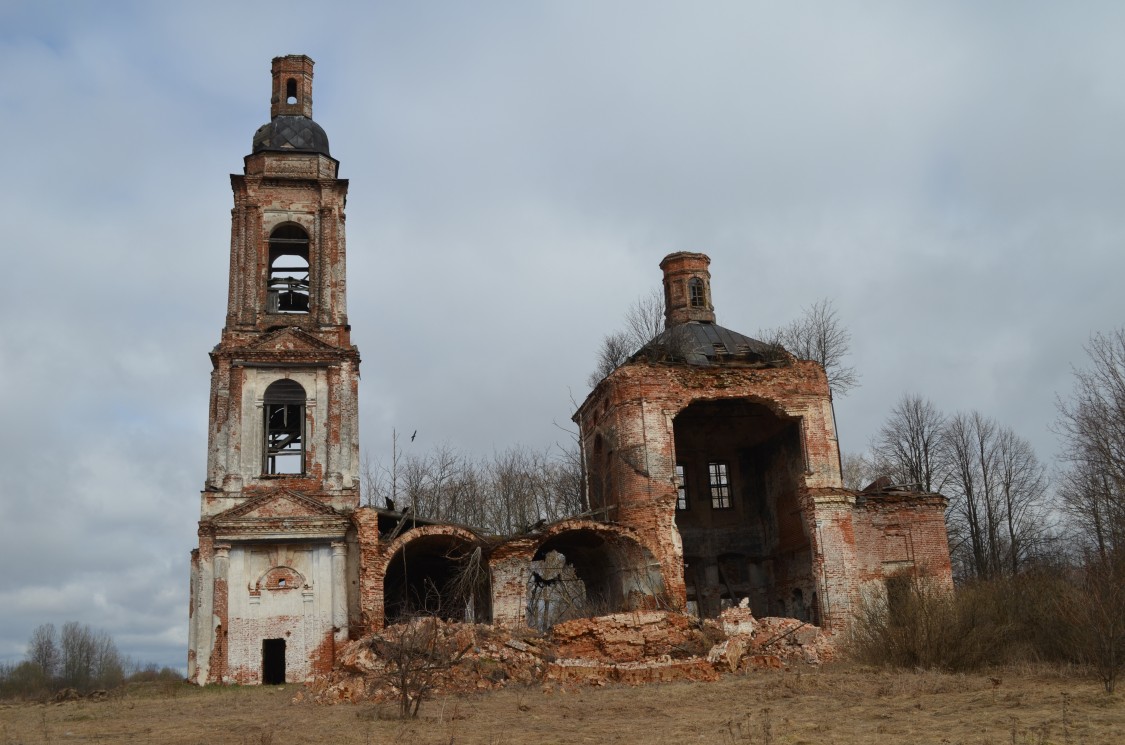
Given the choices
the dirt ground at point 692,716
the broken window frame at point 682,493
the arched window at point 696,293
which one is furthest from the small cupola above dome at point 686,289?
the dirt ground at point 692,716

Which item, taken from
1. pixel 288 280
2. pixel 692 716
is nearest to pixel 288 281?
pixel 288 280

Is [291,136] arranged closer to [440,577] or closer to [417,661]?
[440,577]

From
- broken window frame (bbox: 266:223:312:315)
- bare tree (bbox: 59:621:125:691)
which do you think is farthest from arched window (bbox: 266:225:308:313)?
bare tree (bbox: 59:621:125:691)

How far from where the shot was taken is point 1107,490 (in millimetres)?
24984

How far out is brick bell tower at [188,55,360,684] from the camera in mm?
20500

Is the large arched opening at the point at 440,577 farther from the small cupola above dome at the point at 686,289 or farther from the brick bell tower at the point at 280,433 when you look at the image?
the small cupola above dome at the point at 686,289

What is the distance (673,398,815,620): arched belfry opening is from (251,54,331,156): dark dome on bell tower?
1207 centimetres

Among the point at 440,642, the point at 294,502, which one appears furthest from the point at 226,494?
the point at 440,642

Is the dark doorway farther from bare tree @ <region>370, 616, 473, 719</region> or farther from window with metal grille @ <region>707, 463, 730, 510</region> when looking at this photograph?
window with metal grille @ <region>707, 463, 730, 510</region>

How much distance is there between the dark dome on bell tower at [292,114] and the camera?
25.2m

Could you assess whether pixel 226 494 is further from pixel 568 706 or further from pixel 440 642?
pixel 568 706

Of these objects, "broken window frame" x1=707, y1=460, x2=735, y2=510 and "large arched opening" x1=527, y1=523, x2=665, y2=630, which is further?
"broken window frame" x1=707, y1=460, x2=735, y2=510

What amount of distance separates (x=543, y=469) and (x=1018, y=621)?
25.5m

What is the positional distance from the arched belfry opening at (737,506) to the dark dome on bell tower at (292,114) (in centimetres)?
1207
